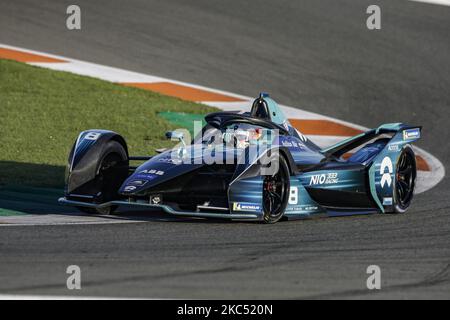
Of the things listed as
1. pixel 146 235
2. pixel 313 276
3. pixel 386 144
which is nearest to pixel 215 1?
pixel 386 144

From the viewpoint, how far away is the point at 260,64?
18297 millimetres

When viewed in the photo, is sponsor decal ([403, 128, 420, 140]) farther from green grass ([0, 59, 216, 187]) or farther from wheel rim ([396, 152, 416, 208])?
green grass ([0, 59, 216, 187])

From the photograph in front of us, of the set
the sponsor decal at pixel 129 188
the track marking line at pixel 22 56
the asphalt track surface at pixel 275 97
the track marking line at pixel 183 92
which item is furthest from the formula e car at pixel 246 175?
the track marking line at pixel 22 56

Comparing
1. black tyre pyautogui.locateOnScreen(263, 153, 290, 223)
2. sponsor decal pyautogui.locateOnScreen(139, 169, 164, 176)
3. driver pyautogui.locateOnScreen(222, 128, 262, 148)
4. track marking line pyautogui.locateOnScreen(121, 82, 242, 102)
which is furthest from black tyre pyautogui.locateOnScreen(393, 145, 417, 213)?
track marking line pyautogui.locateOnScreen(121, 82, 242, 102)

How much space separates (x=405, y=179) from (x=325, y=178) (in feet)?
4.17

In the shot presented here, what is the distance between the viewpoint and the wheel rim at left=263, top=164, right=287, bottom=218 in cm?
938

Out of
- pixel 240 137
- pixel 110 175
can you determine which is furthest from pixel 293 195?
pixel 110 175

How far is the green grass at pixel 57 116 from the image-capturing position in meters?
12.2

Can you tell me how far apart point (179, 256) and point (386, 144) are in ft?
11.9

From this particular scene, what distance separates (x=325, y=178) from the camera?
9.94 m

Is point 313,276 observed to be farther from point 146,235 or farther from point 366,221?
point 366,221

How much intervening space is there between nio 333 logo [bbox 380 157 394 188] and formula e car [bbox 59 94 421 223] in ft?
0.03

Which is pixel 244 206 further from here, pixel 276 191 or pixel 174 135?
pixel 174 135

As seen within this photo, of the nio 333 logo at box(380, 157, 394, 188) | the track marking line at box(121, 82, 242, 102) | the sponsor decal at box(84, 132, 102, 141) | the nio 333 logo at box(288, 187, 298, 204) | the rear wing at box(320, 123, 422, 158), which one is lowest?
the nio 333 logo at box(288, 187, 298, 204)
